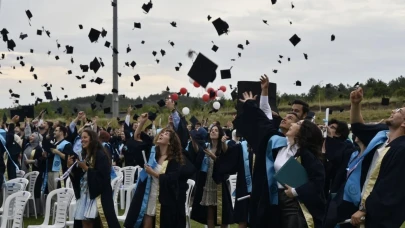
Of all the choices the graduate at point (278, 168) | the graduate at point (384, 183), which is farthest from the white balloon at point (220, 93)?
the graduate at point (384, 183)

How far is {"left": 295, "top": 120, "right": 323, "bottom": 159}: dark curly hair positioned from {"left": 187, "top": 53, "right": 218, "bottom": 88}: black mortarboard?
12.3 ft

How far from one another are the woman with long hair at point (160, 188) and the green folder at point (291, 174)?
2.50 metres

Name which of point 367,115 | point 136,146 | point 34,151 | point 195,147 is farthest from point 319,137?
point 367,115

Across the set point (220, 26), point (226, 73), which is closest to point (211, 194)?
point (226, 73)

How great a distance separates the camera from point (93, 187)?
340 inches

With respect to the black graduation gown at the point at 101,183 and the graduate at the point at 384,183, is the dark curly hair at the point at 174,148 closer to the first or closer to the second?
the black graduation gown at the point at 101,183

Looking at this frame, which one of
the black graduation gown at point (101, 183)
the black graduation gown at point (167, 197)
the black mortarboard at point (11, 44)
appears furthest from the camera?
the black mortarboard at point (11, 44)

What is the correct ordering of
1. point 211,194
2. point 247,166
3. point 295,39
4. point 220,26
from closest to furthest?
point 247,166
point 211,194
point 220,26
point 295,39

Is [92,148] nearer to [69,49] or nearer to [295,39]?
[295,39]

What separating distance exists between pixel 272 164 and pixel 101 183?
8.32 feet

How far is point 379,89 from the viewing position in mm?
33312

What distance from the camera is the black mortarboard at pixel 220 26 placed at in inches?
513

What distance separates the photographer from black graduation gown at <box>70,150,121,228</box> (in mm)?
8633

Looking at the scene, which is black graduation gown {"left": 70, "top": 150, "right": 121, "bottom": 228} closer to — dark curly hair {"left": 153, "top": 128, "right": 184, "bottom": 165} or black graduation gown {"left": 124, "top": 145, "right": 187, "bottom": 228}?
black graduation gown {"left": 124, "top": 145, "right": 187, "bottom": 228}
